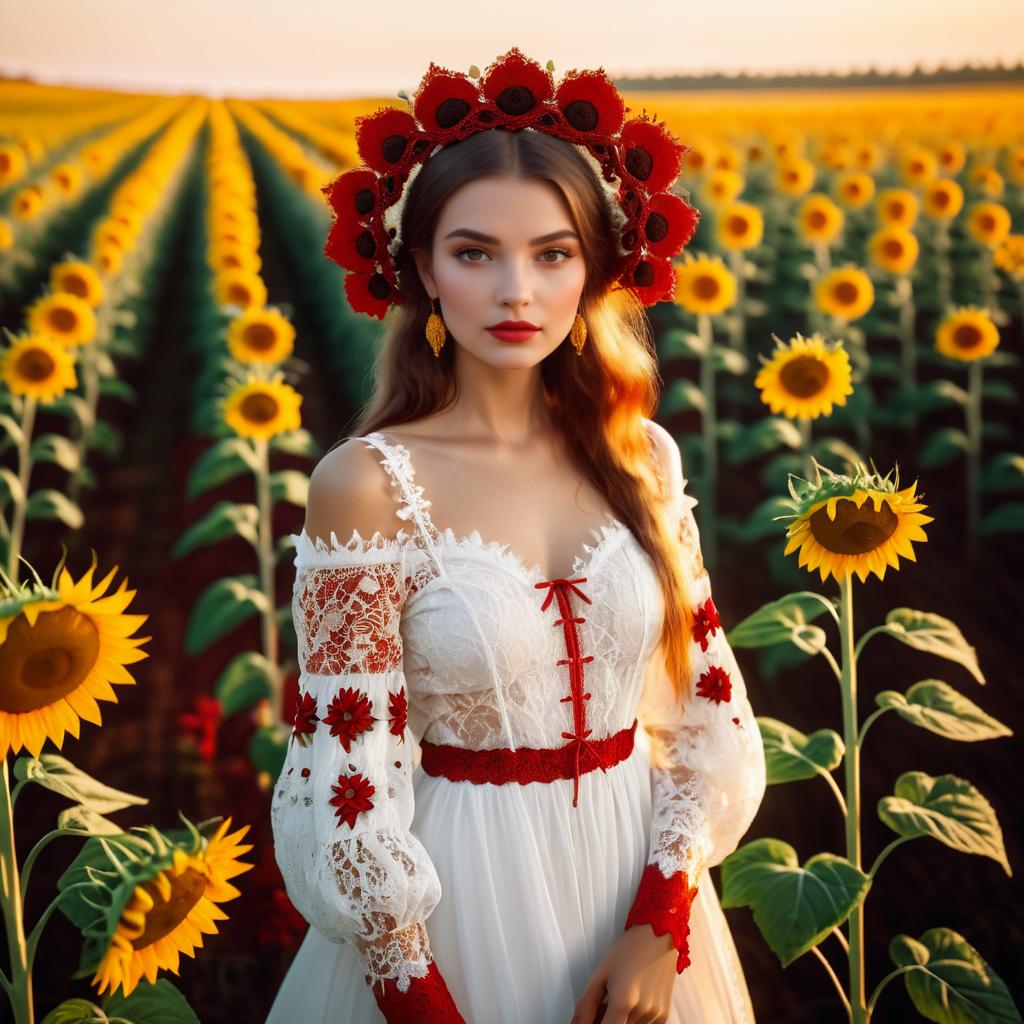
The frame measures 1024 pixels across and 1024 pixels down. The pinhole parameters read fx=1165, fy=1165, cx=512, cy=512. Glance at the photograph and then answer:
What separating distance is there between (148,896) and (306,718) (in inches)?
13.4

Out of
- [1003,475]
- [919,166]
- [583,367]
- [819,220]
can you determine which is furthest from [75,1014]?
[919,166]

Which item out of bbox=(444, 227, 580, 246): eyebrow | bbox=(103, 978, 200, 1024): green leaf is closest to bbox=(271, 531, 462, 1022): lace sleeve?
bbox=(103, 978, 200, 1024): green leaf

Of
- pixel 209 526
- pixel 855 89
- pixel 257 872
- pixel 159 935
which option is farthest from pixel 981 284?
pixel 159 935

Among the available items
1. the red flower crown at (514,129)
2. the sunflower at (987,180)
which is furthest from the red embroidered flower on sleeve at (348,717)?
the sunflower at (987,180)

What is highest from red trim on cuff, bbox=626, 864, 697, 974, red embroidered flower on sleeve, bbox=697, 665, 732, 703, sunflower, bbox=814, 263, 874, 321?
sunflower, bbox=814, 263, 874, 321

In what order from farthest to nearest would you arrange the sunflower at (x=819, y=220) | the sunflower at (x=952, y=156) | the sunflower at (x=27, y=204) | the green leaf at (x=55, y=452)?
1. the sunflower at (x=27, y=204)
2. the sunflower at (x=952, y=156)
3. the sunflower at (x=819, y=220)
4. the green leaf at (x=55, y=452)

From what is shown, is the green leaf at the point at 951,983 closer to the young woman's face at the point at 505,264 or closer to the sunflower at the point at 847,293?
the young woman's face at the point at 505,264

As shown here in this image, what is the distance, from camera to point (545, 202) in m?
1.72

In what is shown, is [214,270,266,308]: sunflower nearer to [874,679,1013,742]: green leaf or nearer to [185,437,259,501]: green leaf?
[185,437,259,501]: green leaf

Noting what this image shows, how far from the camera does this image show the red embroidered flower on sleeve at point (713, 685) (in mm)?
1910

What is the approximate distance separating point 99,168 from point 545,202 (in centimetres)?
1121

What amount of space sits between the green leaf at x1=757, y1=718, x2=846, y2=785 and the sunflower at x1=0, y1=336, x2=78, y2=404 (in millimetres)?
3760

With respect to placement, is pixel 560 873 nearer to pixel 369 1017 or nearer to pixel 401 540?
pixel 369 1017

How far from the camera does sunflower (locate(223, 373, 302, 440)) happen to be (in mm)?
3877
